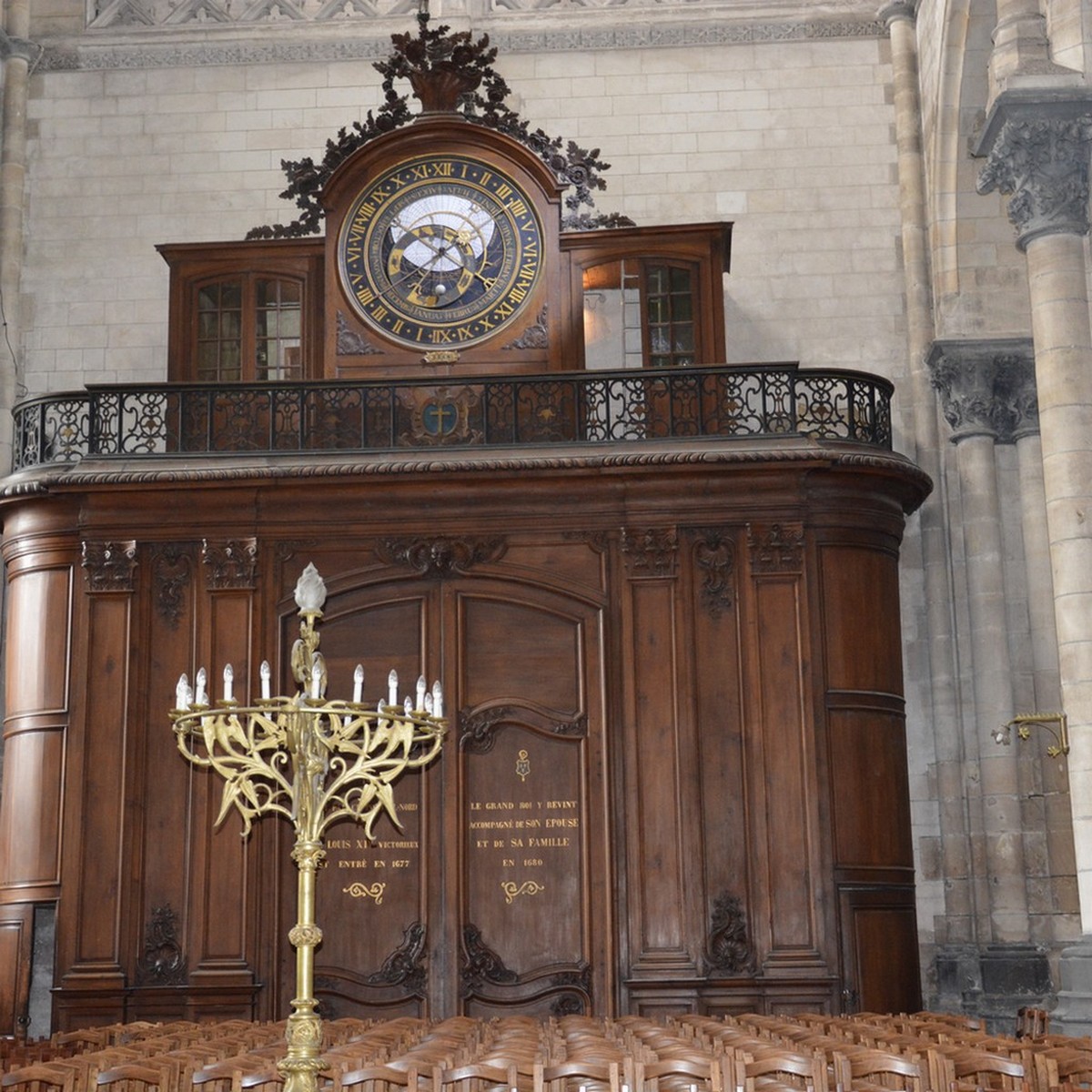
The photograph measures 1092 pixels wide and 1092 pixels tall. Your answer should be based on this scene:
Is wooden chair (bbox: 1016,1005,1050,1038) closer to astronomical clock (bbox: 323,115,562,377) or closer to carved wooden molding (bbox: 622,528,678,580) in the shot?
carved wooden molding (bbox: 622,528,678,580)

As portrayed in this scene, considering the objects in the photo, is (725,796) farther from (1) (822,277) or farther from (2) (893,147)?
(2) (893,147)

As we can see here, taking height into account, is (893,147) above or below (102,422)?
above

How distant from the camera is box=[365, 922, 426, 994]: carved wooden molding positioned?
605 inches

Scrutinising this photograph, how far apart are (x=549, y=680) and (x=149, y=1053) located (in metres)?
6.87

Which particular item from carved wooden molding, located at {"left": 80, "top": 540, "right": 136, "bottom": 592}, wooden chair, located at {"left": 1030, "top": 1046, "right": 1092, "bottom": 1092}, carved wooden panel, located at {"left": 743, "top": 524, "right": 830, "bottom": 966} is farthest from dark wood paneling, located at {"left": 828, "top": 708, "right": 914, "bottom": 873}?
wooden chair, located at {"left": 1030, "top": 1046, "right": 1092, "bottom": 1092}

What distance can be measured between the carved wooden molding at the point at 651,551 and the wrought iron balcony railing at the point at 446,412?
96 cm

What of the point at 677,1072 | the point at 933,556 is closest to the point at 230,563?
the point at 933,556

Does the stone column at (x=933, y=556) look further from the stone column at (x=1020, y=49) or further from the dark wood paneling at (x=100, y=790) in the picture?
the dark wood paneling at (x=100, y=790)

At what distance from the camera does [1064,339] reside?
42.9ft

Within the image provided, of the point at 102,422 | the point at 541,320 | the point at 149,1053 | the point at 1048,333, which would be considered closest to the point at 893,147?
the point at 541,320

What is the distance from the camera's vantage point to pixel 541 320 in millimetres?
17359

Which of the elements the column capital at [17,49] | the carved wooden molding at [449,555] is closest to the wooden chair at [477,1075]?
the carved wooden molding at [449,555]

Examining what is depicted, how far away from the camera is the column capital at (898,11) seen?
64.8ft

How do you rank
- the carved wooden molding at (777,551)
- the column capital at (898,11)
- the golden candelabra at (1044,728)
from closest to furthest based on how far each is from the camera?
the golden candelabra at (1044,728) → the carved wooden molding at (777,551) → the column capital at (898,11)
